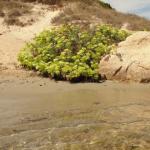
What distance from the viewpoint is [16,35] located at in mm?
23484

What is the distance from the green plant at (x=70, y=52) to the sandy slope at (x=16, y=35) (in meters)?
0.75

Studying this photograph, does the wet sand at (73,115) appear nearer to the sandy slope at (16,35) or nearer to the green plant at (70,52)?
the green plant at (70,52)

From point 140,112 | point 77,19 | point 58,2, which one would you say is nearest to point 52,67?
point 140,112

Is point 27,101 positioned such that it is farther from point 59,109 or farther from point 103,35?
point 103,35

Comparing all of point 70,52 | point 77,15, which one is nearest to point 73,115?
Result: point 70,52

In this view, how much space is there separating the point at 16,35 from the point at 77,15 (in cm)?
510

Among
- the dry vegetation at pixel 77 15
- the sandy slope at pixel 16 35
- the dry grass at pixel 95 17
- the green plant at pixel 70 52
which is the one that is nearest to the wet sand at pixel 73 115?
the green plant at pixel 70 52

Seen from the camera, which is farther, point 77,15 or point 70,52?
point 77,15

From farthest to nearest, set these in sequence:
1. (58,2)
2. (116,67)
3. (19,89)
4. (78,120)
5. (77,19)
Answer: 1. (58,2)
2. (77,19)
3. (116,67)
4. (19,89)
5. (78,120)

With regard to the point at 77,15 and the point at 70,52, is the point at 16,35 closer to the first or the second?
the point at 77,15

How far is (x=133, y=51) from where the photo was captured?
1551 centimetres

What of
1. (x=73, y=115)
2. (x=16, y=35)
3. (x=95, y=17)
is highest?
(x=95, y=17)

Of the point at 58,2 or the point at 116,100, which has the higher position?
the point at 58,2

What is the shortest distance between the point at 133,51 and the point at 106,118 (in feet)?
19.6
